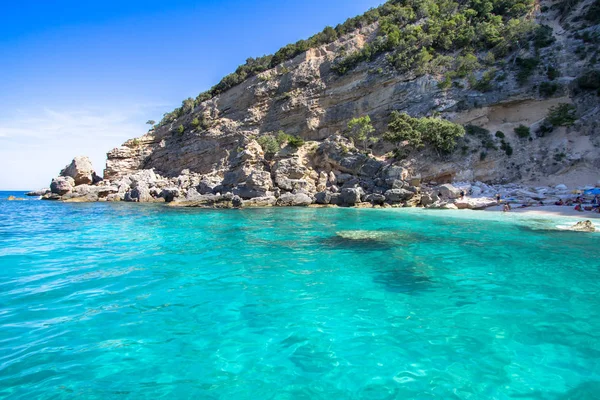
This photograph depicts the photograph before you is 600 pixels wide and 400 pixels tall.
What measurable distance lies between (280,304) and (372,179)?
98.5 feet

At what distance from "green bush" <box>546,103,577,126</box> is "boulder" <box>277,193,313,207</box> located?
27.0 m

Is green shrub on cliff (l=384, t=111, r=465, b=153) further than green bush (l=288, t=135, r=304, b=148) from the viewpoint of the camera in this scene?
No

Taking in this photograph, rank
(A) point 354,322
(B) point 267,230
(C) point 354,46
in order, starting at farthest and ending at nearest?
(C) point 354,46 → (B) point 267,230 → (A) point 354,322

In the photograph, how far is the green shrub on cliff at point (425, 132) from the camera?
111ft

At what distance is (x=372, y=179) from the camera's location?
1371 inches

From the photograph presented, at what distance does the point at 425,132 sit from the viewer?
114 ft

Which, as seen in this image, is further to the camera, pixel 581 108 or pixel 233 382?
pixel 581 108

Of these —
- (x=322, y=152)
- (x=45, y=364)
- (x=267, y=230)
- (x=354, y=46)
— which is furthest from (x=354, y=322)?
(x=354, y=46)

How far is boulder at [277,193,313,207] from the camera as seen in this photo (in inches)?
1270

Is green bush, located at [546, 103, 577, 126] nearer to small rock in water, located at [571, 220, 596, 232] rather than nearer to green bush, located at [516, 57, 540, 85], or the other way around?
green bush, located at [516, 57, 540, 85]

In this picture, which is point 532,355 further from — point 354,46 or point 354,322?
point 354,46

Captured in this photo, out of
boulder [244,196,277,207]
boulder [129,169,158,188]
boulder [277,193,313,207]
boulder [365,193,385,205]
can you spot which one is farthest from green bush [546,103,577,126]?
boulder [129,169,158,188]

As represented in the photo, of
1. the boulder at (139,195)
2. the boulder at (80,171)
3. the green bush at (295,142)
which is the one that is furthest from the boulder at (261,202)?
the boulder at (80,171)

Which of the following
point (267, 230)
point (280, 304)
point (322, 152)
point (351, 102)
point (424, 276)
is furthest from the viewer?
point (351, 102)
